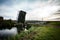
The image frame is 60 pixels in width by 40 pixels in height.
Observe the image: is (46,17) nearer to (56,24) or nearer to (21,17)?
(56,24)

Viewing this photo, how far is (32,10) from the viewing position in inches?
124

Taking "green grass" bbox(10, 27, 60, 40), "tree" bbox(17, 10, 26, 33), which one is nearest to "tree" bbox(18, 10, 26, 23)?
"tree" bbox(17, 10, 26, 33)

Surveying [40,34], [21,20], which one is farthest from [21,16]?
[40,34]

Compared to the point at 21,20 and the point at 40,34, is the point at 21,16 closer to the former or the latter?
the point at 21,20

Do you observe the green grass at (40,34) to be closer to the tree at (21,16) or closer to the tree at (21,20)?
the tree at (21,20)

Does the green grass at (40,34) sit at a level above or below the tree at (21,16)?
below

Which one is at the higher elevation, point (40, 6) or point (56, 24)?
point (40, 6)

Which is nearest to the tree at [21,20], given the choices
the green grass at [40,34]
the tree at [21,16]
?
the tree at [21,16]

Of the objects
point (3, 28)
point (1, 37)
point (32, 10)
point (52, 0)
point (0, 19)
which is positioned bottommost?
point (1, 37)

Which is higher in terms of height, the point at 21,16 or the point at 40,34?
the point at 21,16

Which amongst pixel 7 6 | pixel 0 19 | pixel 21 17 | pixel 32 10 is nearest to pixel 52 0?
pixel 32 10

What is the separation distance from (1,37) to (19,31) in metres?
0.40

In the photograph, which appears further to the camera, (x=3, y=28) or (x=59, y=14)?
(x=59, y=14)

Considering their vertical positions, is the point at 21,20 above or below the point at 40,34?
above
